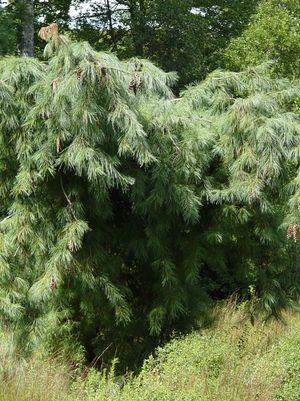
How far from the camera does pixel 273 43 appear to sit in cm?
1069

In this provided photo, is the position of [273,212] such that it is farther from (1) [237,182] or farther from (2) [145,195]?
(2) [145,195]

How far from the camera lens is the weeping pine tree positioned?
14.5 feet

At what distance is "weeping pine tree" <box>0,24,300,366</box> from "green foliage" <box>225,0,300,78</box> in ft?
17.0

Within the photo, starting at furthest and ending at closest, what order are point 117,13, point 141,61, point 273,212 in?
point 117,13
point 273,212
point 141,61

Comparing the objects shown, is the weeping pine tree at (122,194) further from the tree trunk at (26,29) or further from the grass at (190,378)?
the tree trunk at (26,29)

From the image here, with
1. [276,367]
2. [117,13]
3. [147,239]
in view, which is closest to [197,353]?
[276,367]

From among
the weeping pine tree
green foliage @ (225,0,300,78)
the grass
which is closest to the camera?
the grass

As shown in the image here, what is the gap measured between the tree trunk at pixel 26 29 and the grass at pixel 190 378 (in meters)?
7.04

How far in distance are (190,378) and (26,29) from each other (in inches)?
326

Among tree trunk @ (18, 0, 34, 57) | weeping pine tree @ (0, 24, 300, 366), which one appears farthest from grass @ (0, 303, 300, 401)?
tree trunk @ (18, 0, 34, 57)

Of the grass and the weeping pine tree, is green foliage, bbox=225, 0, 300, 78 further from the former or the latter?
the grass

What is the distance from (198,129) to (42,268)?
5.62 ft

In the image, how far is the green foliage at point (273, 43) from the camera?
10.6 m

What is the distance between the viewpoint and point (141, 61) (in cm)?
506
